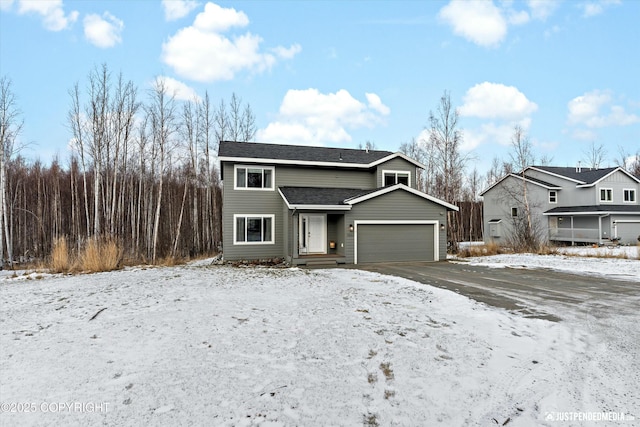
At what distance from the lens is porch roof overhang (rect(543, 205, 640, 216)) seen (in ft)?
76.5

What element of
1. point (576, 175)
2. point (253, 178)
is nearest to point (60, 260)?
point (253, 178)

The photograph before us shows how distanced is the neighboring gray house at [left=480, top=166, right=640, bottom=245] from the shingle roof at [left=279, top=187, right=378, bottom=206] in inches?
571

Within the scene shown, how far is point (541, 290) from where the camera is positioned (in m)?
7.65

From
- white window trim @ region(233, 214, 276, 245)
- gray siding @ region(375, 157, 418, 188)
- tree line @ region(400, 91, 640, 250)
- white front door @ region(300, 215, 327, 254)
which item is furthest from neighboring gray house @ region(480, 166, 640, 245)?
white window trim @ region(233, 214, 276, 245)

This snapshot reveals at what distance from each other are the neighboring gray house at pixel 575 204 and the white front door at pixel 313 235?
15.6m

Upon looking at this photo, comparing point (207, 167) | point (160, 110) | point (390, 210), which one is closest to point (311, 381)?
point (390, 210)

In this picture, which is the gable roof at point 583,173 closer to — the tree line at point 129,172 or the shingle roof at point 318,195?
the shingle roof at point 318,195

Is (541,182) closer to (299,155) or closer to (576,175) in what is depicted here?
(576,175)

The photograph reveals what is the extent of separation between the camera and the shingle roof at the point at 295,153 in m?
15.3

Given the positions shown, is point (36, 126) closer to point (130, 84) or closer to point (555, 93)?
point (130, 84)

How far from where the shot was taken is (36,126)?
1883cm

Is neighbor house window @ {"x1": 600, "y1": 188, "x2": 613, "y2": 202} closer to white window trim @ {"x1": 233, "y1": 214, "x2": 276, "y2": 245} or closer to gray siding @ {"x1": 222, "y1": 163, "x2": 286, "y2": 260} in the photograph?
gray siding @ {"x1": 222, "y1": 163, "x2": 286, "y2": 260}

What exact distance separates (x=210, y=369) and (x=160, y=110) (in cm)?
2088

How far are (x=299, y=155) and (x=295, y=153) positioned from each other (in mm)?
359
